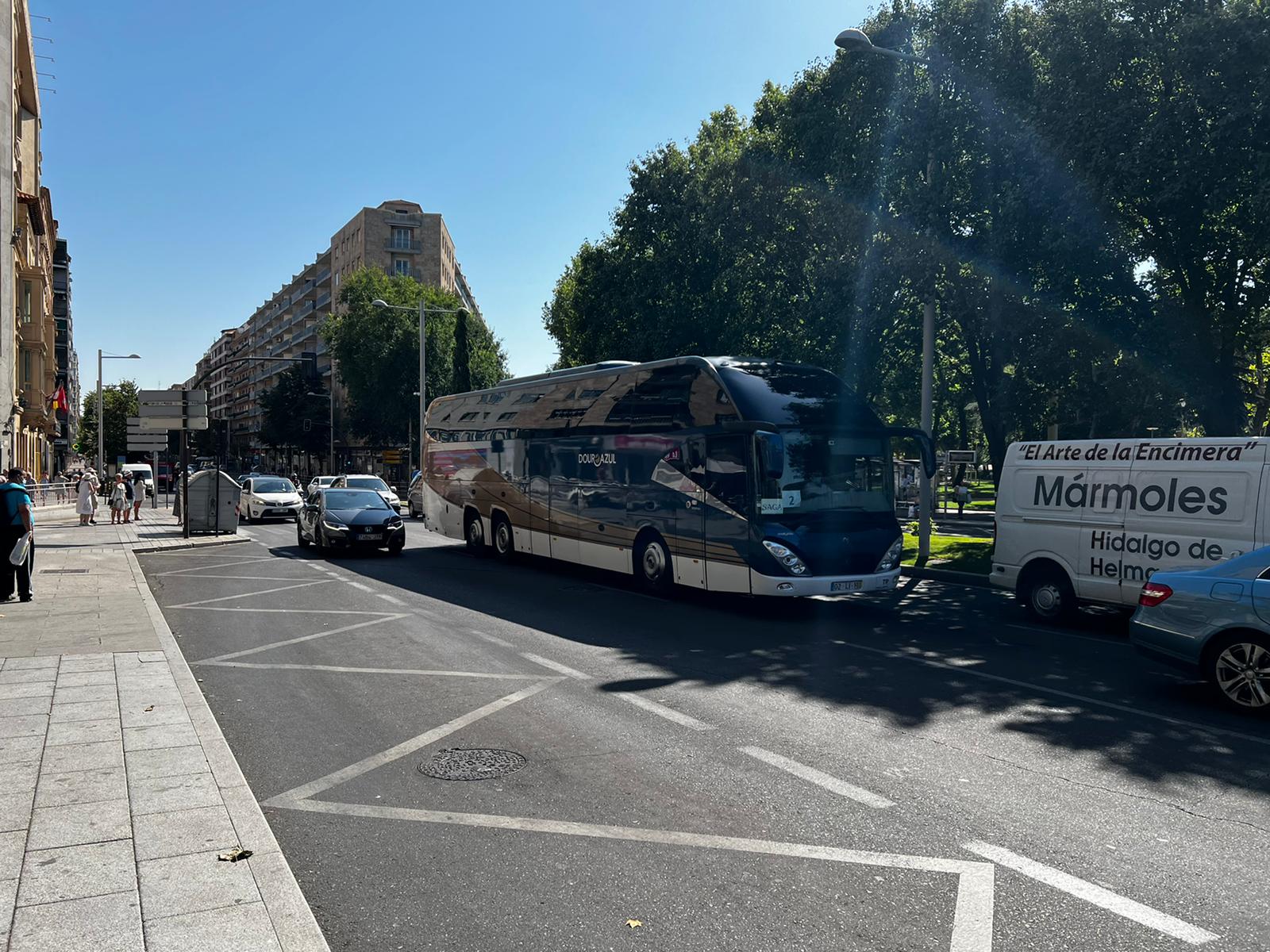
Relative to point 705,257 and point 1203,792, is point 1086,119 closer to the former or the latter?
point 1203,792

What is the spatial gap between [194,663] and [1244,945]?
864 centimetres

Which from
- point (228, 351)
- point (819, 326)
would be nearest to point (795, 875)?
point (819, 326)

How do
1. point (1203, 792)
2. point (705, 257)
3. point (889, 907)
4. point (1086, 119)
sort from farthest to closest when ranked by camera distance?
point (705, 257), point (1086, 119), point (1203, 792), point (889, 907)

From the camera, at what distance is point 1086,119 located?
15.7 m

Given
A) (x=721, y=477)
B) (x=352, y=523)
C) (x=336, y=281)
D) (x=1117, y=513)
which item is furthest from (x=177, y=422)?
(x=336, y=281)

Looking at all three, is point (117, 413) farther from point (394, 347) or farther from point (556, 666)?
point (556, 666)

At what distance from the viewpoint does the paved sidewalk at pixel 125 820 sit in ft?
11.7

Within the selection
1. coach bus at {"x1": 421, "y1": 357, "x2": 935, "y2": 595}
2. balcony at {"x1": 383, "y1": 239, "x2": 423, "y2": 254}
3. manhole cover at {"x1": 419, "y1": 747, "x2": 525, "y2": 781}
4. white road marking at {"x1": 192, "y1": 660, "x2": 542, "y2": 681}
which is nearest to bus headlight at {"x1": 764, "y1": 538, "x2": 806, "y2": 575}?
coach bus at {"x1": 421, "y1": 357, "x2": 935, "y2": 595}

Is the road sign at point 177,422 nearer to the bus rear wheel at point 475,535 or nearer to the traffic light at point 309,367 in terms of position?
the traffic light at point 309,367

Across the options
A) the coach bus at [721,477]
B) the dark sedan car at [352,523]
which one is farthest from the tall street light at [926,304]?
the dark sedan car at [352,523]

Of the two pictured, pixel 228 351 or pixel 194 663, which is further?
pixel 228 351

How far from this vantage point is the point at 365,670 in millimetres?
8898

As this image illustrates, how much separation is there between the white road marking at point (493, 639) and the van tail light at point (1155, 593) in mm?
5888

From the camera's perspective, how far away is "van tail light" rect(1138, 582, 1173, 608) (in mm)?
7770
